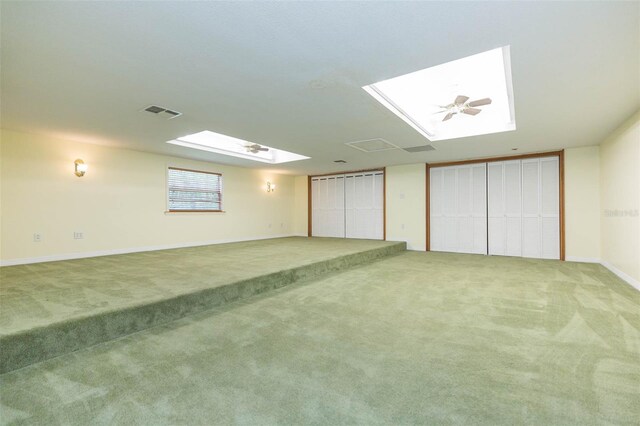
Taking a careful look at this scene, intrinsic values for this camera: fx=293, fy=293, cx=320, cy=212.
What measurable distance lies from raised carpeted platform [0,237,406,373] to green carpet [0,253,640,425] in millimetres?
147

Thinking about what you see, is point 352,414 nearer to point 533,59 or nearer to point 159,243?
point 533,59

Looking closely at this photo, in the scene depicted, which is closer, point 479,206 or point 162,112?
point 162,112

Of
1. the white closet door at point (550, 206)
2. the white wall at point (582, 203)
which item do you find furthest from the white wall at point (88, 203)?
the white wall at point (582, 203)

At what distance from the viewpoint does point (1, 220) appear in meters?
4.67

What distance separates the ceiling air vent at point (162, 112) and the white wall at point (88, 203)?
2729 mm

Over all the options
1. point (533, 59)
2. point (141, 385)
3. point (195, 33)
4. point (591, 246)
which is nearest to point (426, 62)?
point (533, 59)

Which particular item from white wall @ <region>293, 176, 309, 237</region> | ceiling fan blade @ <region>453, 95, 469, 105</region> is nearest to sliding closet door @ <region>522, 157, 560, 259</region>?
ceiling fan blade @ <region>453, 95, 469, 105</region>

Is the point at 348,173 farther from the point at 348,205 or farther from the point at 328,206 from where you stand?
the point at 328,206

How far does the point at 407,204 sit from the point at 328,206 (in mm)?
2771

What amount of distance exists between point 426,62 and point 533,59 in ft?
3.07

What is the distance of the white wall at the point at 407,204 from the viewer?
26.3 ft

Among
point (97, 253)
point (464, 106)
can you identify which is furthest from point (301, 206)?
point (464, 106)

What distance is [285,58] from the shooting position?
2.59m

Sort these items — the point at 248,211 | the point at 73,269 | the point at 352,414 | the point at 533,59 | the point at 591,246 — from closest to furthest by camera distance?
the point at 352,414 < the point at 533,59 < the point at 73,269 < the point at 591,246 < the point at 248,211
